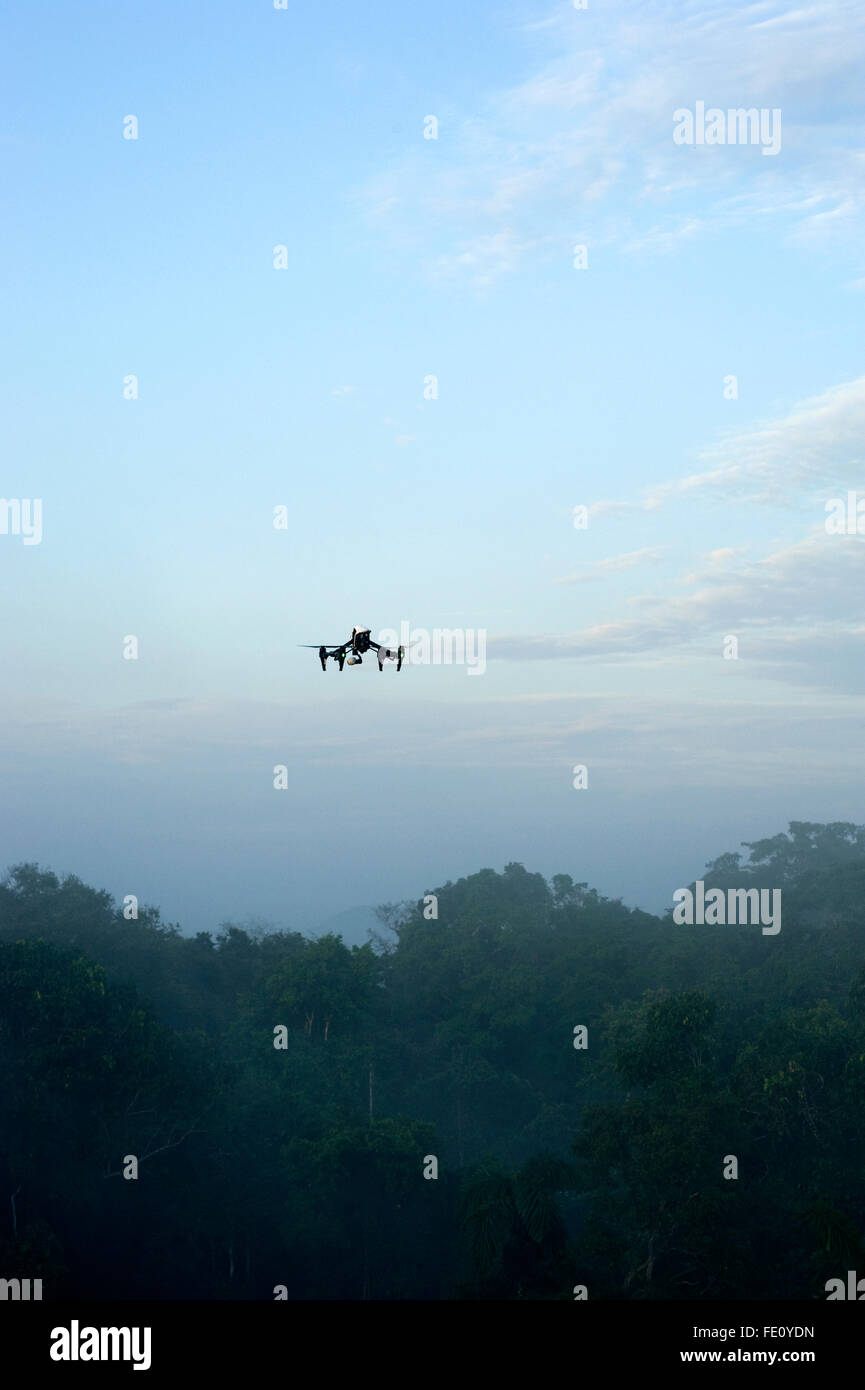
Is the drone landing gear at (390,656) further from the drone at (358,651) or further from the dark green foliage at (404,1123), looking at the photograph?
the dark green foliage at (404,1123)

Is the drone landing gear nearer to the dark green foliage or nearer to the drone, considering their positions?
the drone

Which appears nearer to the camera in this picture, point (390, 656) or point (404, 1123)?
point (390, 656)

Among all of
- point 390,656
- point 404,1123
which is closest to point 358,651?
point 390,656

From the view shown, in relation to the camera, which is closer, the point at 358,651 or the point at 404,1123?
the point at 358,651

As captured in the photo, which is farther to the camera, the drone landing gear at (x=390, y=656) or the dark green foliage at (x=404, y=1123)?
the dark green foliage at (x=404, y=1123)

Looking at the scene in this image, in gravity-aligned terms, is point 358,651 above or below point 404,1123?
above

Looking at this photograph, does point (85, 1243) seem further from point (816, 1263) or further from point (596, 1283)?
point (816, 1263)

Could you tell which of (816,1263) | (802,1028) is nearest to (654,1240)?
(816,1263)

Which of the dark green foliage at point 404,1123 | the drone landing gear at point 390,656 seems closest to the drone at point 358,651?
the drone landing gear at point 390,656

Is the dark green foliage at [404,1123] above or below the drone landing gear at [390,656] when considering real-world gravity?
below

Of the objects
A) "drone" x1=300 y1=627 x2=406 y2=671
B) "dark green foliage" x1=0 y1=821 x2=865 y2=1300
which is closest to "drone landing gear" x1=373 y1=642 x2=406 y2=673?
"drone" x1=300 y1=627 x2=406 y2=671

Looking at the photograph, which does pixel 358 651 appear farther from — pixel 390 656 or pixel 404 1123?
pixel 404 1123
